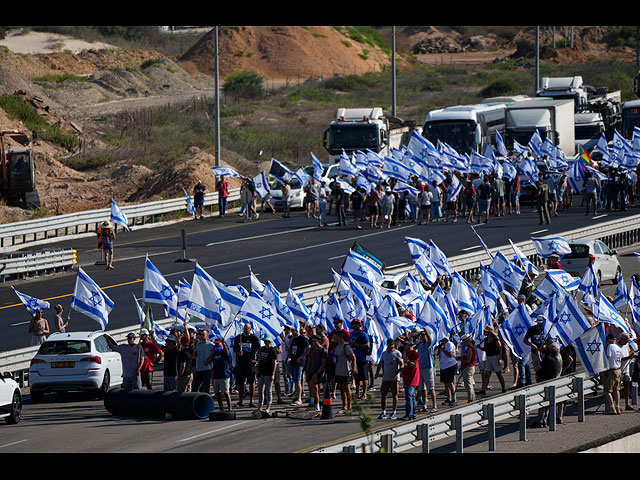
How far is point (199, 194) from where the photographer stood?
42.0 m

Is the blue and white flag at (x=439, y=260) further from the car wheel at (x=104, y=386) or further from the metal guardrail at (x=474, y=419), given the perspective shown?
the car wheel at (x=104, y=386)

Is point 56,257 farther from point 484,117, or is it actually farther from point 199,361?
point 484,117

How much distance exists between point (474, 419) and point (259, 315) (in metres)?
5.18

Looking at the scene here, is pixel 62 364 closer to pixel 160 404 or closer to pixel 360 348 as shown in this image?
pixel 160 404

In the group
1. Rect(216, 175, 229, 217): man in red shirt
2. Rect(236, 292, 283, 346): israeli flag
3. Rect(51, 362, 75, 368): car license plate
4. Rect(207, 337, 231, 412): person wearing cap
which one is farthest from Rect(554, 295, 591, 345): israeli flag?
Rect(216, 175, 229, 217): man in red shirt

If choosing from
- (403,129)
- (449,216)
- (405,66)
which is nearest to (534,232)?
(449,216)

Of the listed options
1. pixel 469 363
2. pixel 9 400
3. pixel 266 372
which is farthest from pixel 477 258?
pixel 9 400

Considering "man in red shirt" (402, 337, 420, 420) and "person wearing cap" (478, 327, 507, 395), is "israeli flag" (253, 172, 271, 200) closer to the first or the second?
"person wearing cap" (478, 327, 507, 395)

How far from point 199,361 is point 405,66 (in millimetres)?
102280

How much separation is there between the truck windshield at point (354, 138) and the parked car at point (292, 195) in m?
5.16

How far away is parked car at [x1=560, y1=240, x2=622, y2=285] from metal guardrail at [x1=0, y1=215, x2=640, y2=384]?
6.42ft

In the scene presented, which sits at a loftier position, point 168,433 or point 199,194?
point 199,194

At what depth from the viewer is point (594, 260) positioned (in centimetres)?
2927
